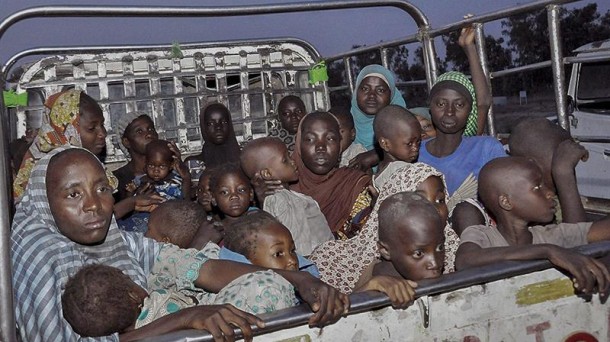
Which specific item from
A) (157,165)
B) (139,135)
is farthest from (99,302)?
(139,135)

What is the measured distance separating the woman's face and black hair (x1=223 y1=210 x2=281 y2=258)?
0.56m

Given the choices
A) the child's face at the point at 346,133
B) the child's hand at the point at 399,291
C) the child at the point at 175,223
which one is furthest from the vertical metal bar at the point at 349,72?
the child's hand at the point at 399,291

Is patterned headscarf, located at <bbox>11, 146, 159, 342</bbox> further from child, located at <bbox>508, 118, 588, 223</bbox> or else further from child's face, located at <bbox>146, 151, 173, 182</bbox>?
child's face, located at <bbox>146, 151, 173, 182</bbox>

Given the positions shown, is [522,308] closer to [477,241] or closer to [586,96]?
[477,241]

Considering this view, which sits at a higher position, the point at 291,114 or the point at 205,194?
→ the point at 291,114

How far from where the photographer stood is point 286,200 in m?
3.27

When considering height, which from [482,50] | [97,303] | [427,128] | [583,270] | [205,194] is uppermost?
[482,50]

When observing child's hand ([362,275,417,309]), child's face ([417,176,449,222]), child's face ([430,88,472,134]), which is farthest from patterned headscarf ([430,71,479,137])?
child's hand ([362,275,417,309])

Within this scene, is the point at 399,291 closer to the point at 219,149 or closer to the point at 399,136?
the point at 399,136

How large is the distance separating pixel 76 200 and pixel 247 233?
2.21ft

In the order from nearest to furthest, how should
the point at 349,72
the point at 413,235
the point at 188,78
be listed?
the point at 413,235
the point at 188,78
the point at 349,72

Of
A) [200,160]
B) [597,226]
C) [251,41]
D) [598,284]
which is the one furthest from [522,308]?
[251,41]

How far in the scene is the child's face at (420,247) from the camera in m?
2.45

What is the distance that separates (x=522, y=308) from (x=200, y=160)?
372 centimetres
